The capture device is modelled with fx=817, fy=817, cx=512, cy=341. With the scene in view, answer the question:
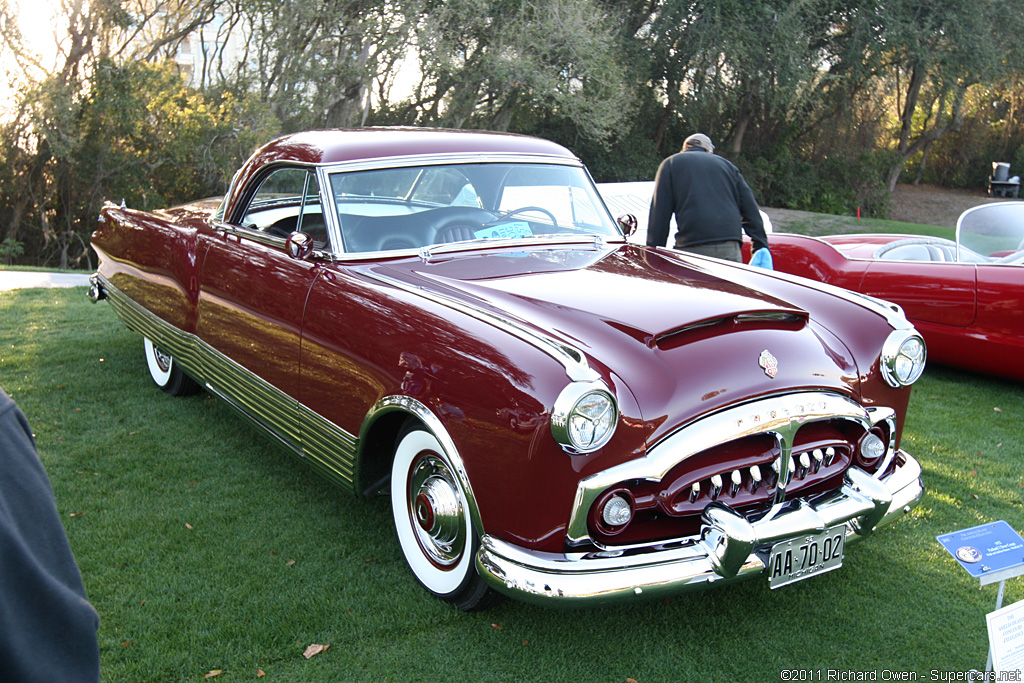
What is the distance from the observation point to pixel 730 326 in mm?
2812

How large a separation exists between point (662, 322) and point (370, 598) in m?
1.45

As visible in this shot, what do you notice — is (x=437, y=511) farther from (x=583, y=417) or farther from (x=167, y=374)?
(x=167, y=374)

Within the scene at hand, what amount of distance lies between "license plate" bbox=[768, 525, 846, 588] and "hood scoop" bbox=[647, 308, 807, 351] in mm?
704

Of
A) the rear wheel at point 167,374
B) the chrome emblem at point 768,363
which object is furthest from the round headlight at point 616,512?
the rear wheel at point 167,374

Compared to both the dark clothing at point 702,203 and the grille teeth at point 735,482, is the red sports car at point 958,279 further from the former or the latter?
the grille teeth at point 735,482

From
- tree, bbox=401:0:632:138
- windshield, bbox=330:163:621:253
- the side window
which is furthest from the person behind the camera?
tree, bbox=401:0:632:138

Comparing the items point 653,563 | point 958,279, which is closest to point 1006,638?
point 653,563

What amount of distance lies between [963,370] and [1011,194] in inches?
877

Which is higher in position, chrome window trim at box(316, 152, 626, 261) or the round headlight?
chrome window trim at box(316, 152, 626, 261)

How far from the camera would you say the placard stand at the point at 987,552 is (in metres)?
2.35

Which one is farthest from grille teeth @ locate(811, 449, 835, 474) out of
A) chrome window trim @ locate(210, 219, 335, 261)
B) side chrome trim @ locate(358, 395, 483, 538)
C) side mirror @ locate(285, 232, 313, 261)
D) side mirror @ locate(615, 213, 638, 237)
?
side mirror @ locate(285, 232, 313, 261)

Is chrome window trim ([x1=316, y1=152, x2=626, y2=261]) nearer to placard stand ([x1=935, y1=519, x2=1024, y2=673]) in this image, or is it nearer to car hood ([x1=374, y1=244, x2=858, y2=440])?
car hood ([x1=374, y1=244, x2=858, y2=440])

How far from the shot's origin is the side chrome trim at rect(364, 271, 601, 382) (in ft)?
7.82

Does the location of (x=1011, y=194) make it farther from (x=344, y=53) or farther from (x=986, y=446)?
(x=986, y=446)
